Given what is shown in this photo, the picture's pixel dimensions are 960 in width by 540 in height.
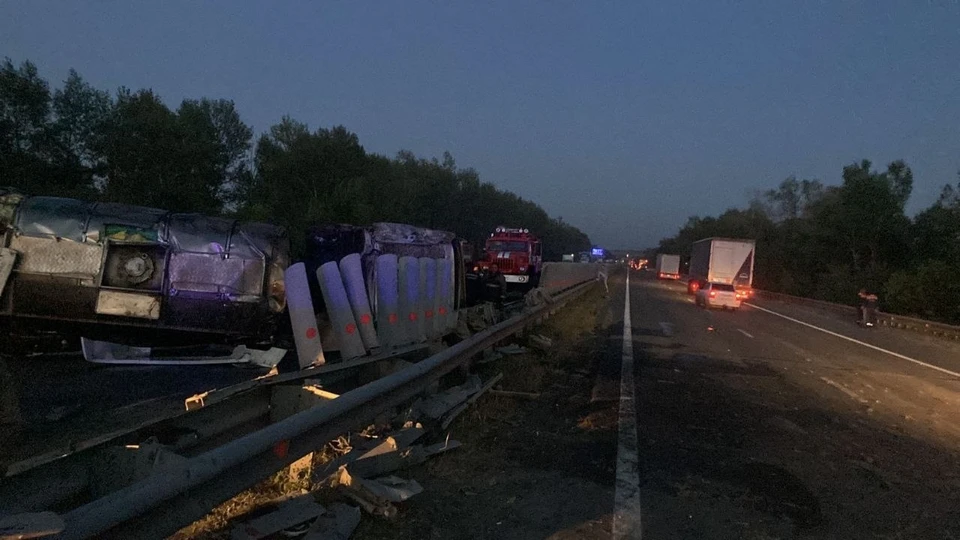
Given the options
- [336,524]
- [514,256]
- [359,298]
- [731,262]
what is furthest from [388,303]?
[731,262]

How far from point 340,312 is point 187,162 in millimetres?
29035

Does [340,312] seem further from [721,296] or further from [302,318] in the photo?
[721,296]

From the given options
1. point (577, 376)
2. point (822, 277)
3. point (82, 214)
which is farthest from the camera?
point (822, 277)

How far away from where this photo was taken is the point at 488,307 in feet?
50.5

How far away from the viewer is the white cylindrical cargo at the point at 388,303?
1010 cm

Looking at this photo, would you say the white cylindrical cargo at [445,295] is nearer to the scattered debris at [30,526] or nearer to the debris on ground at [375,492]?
the debris on ground at [375,492]

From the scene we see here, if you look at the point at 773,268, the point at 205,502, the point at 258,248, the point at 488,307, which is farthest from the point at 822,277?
the point at 205,502

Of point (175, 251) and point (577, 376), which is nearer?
point (175, 251)

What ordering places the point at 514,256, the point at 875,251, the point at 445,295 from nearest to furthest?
the point at 445,295, the point at 514,256, the point at 875,251

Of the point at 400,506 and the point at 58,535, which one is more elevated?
the point at 58,535

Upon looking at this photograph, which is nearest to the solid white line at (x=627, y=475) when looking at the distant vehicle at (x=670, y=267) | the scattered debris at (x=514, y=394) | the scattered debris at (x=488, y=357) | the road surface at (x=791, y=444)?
the road surface at (x=791, y=444)

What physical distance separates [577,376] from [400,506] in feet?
23.2

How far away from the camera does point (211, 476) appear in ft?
11.6

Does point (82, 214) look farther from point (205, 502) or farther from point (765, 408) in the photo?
point (765, 408)
